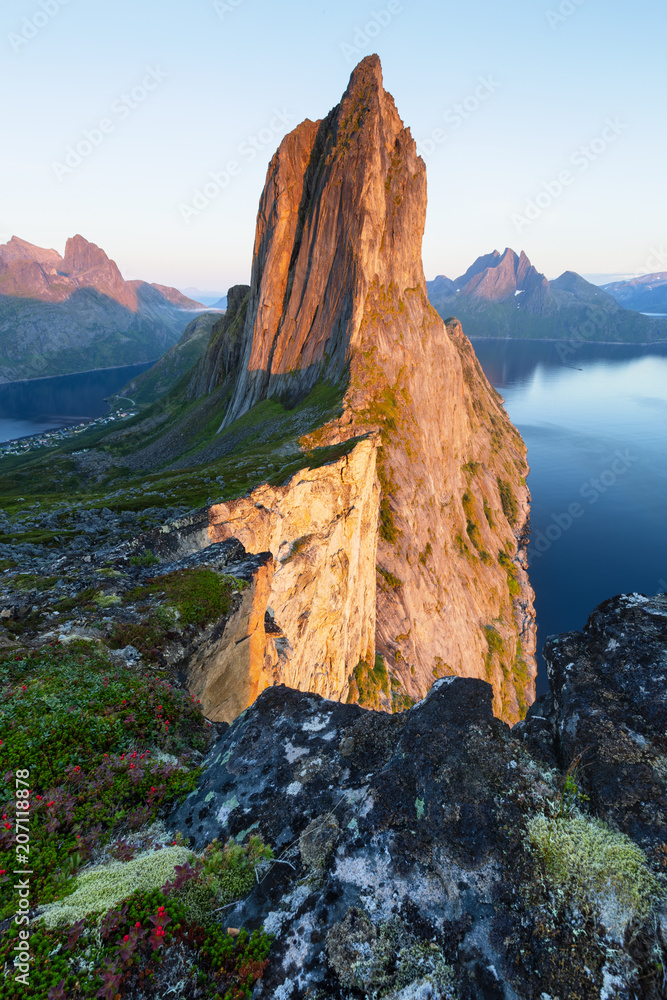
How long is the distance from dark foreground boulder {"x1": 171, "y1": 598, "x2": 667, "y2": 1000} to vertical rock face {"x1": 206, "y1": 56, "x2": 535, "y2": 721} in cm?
2967

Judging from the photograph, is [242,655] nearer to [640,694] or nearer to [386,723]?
[386,723]

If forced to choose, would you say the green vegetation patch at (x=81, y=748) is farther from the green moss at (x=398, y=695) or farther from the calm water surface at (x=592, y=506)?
the calm water surface at (x=592, y=506)

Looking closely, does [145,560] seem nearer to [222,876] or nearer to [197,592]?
[197,592]

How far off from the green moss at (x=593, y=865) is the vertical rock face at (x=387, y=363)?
31202 millimetres

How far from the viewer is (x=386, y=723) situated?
310 inches

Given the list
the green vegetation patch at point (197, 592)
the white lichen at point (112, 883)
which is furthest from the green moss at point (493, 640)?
the white lichen at point (112, 883)

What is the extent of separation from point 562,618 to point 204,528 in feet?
226

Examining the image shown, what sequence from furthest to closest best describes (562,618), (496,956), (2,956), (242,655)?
1. (562,618)
2. (242,655)
3. (496,956)
4. (2,956)

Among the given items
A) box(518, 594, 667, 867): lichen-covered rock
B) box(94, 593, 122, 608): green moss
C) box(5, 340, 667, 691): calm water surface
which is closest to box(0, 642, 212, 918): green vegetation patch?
box(94, 593, 122, 608): green moss

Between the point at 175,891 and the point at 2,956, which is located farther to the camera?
the point at 175,891

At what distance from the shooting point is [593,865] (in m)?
5.36

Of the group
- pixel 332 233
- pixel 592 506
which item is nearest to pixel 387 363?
pixel 332 233

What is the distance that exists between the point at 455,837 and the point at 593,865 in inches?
65.3


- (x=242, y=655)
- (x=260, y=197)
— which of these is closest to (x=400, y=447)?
(x=242, y=655)
